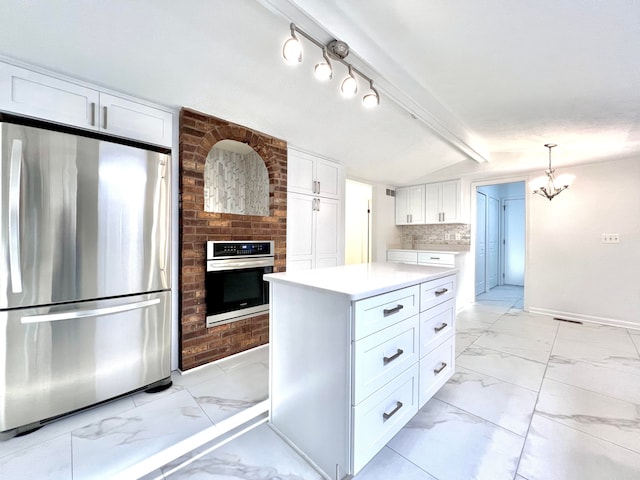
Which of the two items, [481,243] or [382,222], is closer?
[382,222]

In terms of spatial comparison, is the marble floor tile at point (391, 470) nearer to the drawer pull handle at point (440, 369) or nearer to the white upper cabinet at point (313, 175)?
the drawer pull handle at point (440, 369)

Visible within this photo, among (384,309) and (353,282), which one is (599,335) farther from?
(353,282)

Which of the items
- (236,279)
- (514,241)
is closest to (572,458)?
(236,279)

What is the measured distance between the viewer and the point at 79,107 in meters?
1.87

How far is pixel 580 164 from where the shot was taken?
391 centimetres

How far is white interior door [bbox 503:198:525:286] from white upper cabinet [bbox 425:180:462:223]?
9.47ft

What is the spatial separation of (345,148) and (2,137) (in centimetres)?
289

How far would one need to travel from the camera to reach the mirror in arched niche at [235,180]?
2.81 m

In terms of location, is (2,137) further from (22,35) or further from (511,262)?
(511,262)

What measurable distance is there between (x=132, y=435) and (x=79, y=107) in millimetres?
2112

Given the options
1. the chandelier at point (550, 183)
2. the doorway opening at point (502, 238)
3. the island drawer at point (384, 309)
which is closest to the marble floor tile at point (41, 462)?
the island drawer at point (384, 309)

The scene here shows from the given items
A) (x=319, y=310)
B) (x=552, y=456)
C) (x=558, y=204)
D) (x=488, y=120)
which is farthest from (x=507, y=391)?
(x=558, y=204)

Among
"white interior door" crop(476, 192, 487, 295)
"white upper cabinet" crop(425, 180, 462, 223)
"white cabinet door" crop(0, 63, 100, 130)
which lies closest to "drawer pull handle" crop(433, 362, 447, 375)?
"white cabinet door" crop(0, 63, 100, 130)

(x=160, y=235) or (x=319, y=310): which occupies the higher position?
(x=160, y=235)
